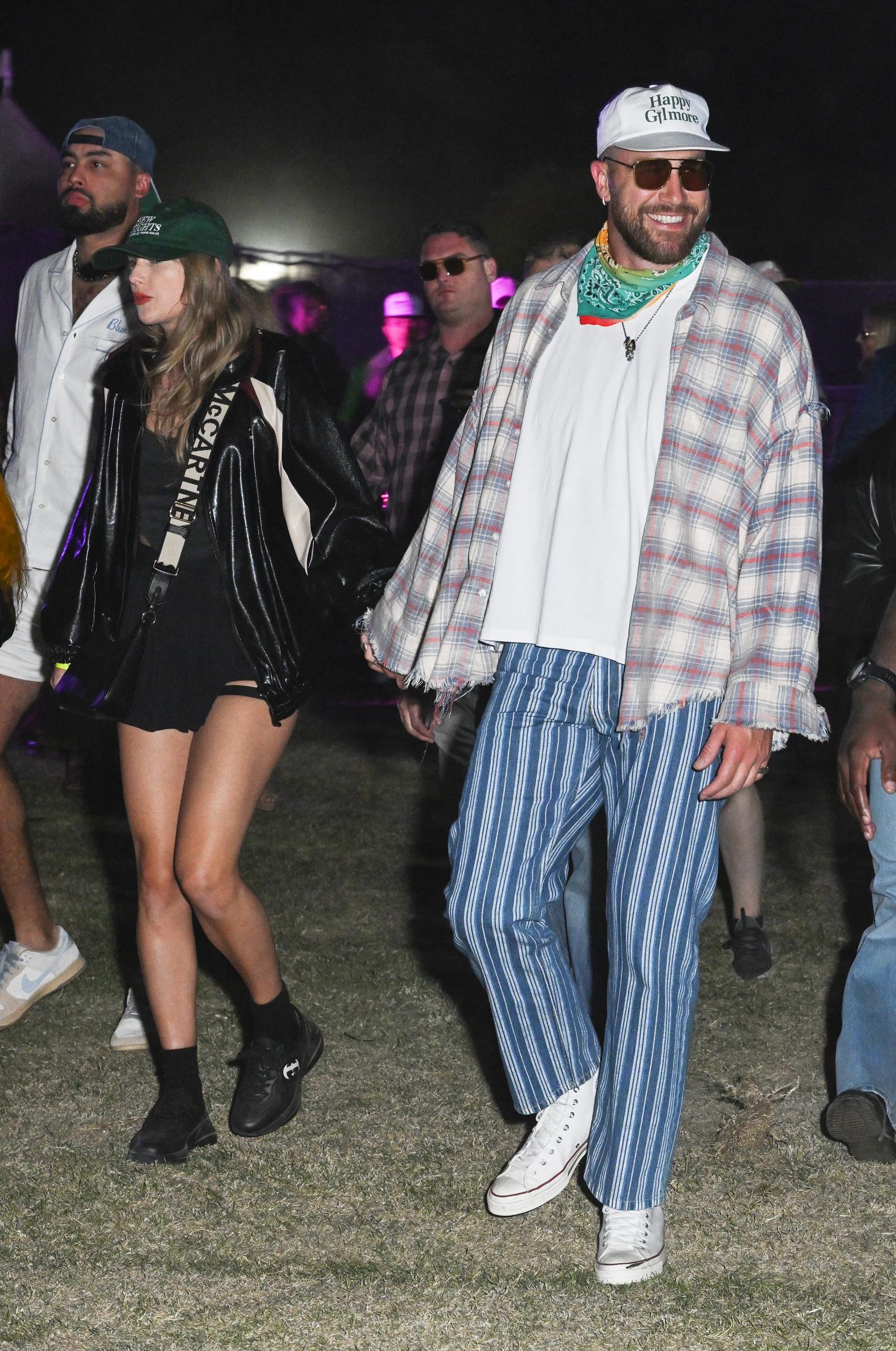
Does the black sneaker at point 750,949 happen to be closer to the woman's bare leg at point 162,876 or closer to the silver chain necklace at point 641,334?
the woman's bare leg at point 162,876

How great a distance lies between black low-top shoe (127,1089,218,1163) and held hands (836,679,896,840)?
1686 mm

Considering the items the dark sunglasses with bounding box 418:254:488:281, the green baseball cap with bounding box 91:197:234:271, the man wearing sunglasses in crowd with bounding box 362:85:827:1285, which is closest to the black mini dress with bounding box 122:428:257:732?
the green baseball cap with bounding box 91:197:234:271

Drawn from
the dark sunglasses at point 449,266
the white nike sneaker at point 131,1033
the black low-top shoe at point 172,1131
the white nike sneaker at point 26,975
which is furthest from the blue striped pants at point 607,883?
the dark sunglasses at point 449,266

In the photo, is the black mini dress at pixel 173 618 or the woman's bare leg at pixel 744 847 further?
the woman's bare leg at pixel 744 847

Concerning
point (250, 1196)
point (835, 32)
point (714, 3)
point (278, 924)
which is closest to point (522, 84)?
point (714, 3)

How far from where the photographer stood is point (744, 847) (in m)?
4.70

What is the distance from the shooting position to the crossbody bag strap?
3.26 meters

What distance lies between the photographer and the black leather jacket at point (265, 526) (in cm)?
329

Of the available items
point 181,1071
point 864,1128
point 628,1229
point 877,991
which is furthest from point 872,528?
point 181,1071

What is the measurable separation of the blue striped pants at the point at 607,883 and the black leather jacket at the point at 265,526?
1.95 feet

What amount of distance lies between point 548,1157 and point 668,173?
6.74 ft

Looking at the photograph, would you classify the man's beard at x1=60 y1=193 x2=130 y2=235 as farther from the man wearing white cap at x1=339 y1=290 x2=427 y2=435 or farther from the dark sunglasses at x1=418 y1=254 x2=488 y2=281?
the man wearing white cap at x1=339 y1=290 x2=427 y2=435

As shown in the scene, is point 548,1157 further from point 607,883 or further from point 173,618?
point 173,618

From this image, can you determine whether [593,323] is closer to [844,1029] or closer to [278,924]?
[844,1029]
